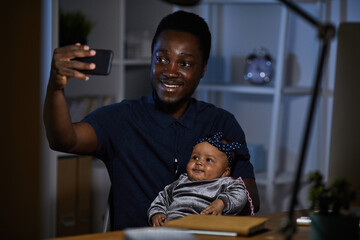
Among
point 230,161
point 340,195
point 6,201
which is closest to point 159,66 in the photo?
point 230,161

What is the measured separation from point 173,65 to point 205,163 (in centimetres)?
37

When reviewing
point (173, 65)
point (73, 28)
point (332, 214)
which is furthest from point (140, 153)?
point (73, 28)

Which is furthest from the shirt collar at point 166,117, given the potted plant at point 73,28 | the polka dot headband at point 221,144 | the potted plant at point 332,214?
the potted plant at point 73,28

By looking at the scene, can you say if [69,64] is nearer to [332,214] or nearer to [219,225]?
[219,225]

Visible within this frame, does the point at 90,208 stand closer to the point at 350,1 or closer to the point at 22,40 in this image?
the point at 22,40

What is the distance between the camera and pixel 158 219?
1771mm

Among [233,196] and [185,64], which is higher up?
[185,64]

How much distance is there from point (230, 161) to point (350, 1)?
79.6 inches

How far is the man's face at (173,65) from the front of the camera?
2.03 metres

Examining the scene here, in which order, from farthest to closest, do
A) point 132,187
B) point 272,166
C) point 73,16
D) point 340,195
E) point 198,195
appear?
point 272,166 → point 73,16 → point 132,187 → point 198,195 → point 340,195

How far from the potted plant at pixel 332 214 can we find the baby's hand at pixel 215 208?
54 centimetres

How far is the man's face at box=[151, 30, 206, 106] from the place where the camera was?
2025mm

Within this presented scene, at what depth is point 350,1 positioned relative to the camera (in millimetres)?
3572

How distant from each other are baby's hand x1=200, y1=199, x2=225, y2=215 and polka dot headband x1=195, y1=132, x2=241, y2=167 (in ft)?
0.76
